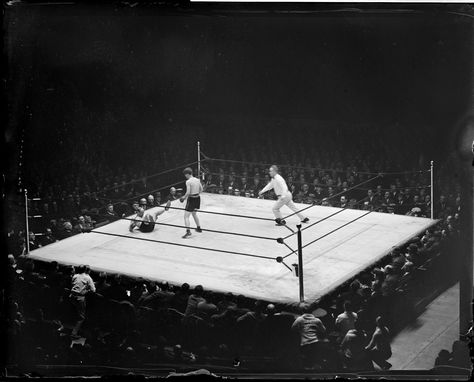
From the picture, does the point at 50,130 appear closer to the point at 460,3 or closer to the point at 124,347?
the point at 124,347

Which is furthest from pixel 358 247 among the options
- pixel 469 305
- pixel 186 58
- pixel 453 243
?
pixel 186 58

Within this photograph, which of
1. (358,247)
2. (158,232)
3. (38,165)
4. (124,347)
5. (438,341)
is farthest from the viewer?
(158,232)

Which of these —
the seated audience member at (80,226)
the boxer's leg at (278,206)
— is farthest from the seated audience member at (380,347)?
the seated audience member at (80,226)

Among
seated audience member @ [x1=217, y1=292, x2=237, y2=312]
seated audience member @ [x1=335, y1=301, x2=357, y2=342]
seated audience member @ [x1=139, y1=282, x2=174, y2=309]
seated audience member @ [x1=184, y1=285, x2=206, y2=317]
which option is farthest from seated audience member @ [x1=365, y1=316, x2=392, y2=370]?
seated audience member @ [x1=139, y1=282, x2=174, y2=309]

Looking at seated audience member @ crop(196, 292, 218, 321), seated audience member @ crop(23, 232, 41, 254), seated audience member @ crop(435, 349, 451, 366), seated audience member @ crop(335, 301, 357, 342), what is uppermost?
seated audience member @ crop(23, 232, 41, 254)

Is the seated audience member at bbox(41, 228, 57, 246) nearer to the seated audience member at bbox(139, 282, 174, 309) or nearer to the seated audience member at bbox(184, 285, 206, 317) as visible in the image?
the seated audience member at bbox(139, 282, 174, 309)

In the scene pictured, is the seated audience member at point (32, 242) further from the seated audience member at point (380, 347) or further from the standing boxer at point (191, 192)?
the seated audience member at point (380, 347)
